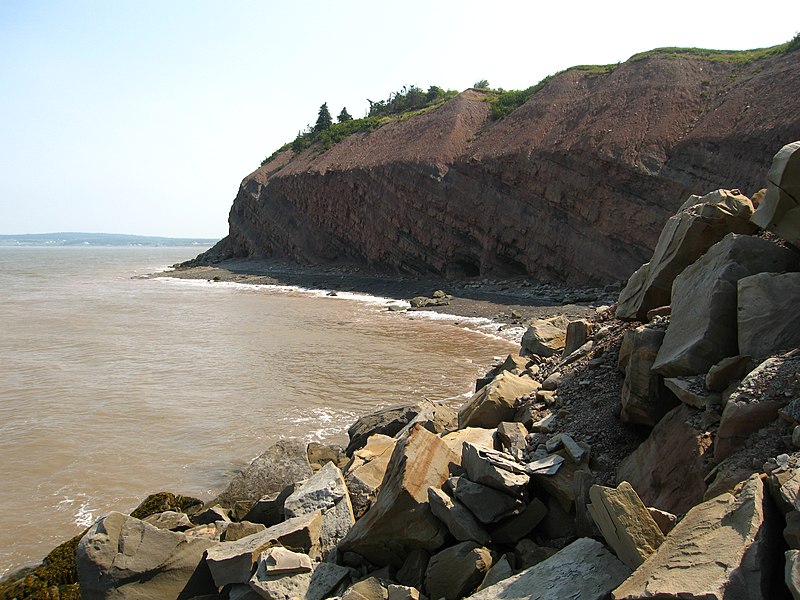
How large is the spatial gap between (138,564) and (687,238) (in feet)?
22.1

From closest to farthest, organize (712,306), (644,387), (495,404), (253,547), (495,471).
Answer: (495,471), (253,547), (712,306), (644,387), (495,404)

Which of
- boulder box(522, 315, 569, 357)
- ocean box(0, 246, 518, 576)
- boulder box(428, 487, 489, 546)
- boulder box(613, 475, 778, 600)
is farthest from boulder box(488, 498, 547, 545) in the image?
boulder box(522, 315, 569, 357)

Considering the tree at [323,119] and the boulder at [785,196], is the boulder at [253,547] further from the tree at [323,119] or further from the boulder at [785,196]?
the tree at [323,119]

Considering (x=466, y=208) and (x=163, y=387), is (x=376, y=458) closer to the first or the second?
(x=163, y=387)

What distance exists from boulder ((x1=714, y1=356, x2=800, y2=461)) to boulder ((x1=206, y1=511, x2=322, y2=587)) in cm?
325

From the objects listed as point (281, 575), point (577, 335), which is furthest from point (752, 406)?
point (577, 335)

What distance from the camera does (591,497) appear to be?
377 cm

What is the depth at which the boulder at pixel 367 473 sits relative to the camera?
562 centimetres

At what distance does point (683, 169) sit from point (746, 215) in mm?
19994

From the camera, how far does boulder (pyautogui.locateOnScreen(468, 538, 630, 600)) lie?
10.6 ft

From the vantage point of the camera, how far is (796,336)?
4.47 metres

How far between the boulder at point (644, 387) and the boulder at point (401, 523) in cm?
183

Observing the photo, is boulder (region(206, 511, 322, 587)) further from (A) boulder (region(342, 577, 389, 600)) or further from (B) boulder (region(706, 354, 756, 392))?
(B) boulder (region(706, 354, 756, 392))

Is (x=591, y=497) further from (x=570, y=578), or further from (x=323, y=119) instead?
(x=323, y=119)
